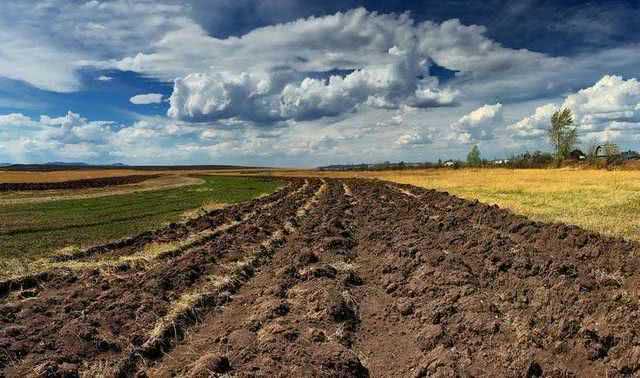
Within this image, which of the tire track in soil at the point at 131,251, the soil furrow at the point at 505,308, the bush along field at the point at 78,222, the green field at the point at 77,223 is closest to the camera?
the soil furrow at the point at 505,308

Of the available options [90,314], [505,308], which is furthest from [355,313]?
[90,314]

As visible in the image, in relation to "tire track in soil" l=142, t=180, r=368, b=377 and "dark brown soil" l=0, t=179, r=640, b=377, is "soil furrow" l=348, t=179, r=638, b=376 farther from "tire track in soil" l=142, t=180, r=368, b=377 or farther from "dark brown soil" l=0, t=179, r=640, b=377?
"tire track in soil" l=142, t=180, r=368, b=377

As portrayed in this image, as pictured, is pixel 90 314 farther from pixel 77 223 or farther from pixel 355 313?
pixel 77 223

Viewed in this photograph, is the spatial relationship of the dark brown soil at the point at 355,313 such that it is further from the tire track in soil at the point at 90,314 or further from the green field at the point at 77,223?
the green field at the point at 77,223

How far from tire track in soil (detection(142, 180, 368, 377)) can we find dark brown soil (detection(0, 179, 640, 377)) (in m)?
0.04

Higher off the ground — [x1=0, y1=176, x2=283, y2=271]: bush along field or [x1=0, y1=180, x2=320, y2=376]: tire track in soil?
[x1=0, y1=176, x2=283, y2=271]: bush along field

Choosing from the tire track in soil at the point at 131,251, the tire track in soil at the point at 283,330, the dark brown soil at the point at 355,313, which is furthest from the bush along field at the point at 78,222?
the tire track in soil at the point at 283,330

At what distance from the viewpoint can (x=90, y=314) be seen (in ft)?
34.3

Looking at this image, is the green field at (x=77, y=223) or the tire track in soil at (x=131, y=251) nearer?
the tire track in soil at (x=131, y=251)

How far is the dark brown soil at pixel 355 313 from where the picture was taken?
25.0 ft

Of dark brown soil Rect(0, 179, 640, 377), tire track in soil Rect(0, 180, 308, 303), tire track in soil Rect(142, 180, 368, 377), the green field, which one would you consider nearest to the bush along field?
the green field

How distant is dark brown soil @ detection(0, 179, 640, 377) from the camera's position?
301 inches

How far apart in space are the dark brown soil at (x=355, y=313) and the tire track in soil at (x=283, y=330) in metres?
0.04

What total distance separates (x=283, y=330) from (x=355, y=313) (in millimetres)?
2288
